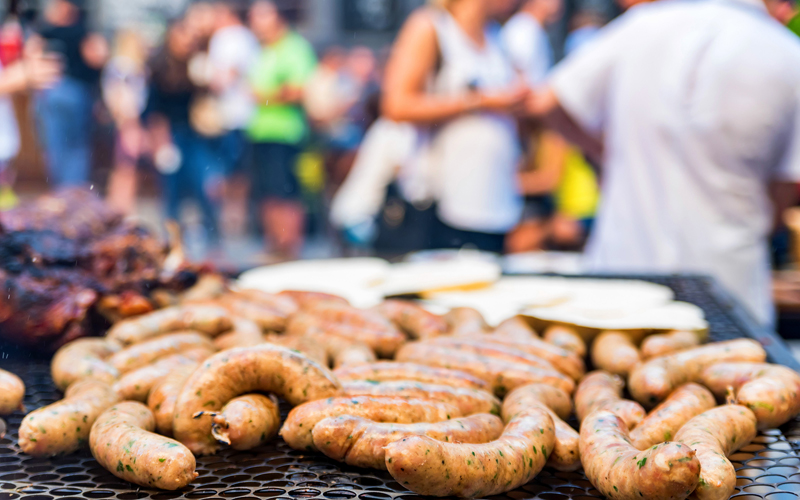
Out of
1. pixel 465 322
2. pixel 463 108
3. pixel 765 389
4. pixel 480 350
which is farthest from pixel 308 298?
pixel 463 108

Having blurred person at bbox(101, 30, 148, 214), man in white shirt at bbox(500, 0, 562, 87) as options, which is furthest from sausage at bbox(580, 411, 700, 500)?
blurred person at bbox(101, 30, 148, 214)

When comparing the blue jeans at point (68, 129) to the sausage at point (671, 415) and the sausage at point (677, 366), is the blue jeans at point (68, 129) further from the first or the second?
the sausage at point (671, 415)

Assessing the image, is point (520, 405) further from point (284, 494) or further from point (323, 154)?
point (323, 154)

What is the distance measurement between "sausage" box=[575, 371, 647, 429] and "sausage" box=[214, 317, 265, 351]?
2.98 ft

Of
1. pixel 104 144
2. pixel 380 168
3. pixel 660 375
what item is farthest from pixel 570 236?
pixel 104 144

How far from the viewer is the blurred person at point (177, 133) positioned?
9.09 m

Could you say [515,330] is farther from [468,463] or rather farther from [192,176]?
[192,176]

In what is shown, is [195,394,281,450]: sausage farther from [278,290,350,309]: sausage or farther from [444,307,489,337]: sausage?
[278,290,350,309]: sausage

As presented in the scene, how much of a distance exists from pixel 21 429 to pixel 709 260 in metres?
3.41

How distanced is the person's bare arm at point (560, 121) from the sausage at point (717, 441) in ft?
9.72

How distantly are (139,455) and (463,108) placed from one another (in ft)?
11.3

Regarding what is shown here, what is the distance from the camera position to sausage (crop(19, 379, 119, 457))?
156 cm

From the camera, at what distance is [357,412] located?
1.56 metres

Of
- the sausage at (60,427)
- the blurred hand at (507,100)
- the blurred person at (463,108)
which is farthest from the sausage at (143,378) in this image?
the blurred hand at (507,100)
